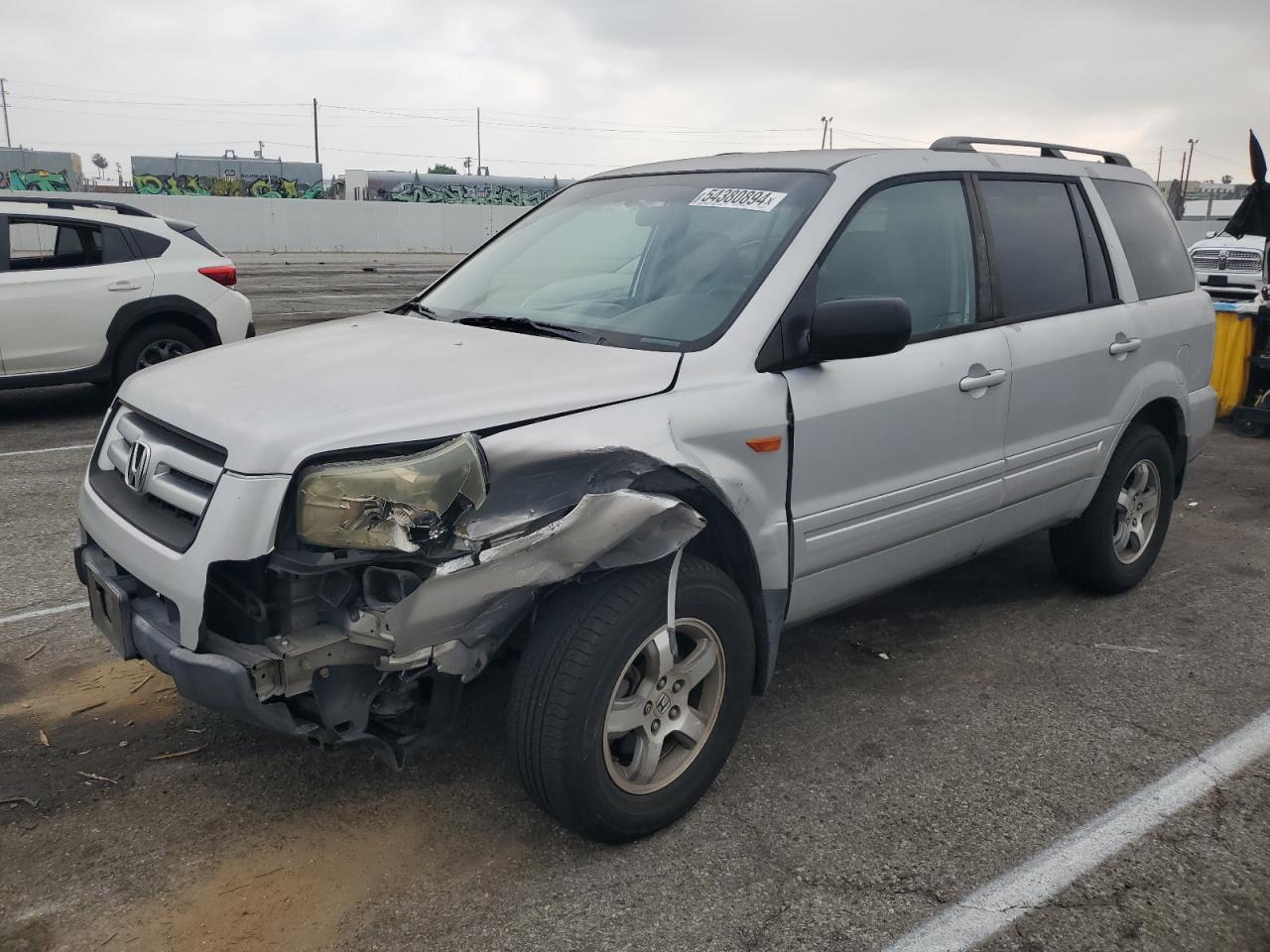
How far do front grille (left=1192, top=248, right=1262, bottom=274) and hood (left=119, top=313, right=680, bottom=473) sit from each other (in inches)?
538

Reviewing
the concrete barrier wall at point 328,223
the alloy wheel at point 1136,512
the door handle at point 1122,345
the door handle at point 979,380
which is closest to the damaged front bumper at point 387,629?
the door handle at point 979,380

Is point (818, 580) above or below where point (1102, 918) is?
above

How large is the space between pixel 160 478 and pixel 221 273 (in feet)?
23.1

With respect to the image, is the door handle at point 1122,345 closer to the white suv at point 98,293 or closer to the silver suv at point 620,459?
the silver suv at point 620,459

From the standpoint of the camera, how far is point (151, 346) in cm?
867

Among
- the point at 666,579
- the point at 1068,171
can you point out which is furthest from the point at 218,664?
the point at 1068,171

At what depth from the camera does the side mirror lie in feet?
→ 9.76

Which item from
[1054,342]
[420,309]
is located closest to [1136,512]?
[1054,342]

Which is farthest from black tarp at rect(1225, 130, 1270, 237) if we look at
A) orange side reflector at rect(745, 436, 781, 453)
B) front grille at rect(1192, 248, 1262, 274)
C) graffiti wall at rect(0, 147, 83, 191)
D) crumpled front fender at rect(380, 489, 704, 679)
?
graffiti wall at rect(0, 147, 83, 191)

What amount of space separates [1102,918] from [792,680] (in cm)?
149

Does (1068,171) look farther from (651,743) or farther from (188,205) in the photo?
(188,205)

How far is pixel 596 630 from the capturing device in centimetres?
263

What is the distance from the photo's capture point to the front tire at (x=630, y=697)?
262 centimetres

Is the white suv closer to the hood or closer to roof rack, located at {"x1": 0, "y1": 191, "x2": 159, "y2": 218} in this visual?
roof rack, located at {"x1": 0, "y1": 191, "x2": 159, "y2": 218}
